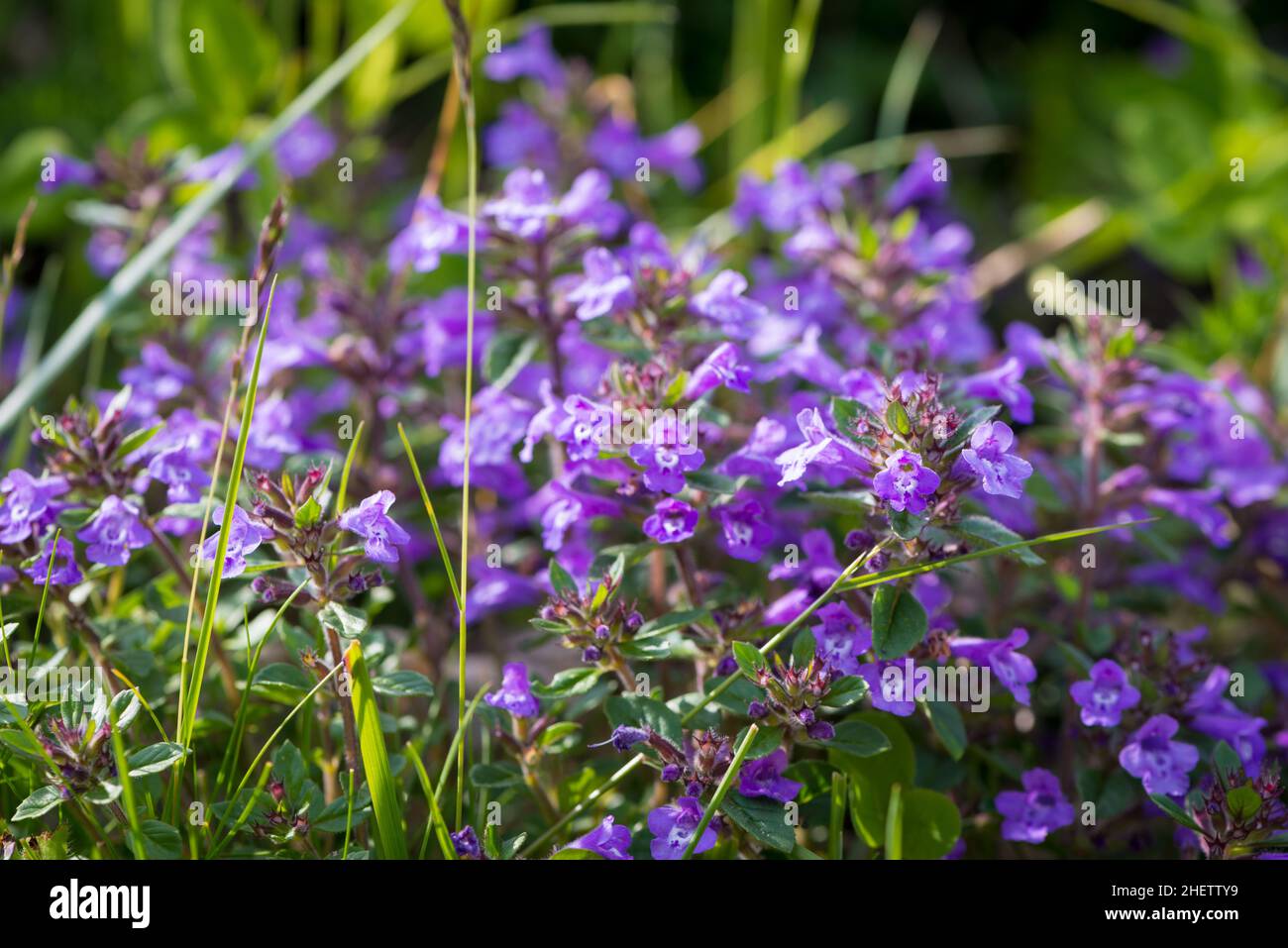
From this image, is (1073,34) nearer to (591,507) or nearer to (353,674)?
(591,507)

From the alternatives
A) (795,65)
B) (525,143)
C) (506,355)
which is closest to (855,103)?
(795,65)

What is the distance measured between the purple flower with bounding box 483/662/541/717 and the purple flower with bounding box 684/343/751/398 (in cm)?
49

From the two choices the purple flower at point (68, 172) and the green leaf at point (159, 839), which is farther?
the purple flower at point (68, 172)

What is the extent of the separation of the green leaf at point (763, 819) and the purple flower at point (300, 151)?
2259 mm

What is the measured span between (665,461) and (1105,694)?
30.6 inches

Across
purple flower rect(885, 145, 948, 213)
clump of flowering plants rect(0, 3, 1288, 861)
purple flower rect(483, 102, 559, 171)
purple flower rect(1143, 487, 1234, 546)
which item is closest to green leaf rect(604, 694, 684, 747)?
clump of flowering plants rect(0, 3, 1288, 861)

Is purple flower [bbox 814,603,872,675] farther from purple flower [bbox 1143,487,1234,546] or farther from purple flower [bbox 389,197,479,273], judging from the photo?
purple flower [bbox 389,197,479,273]

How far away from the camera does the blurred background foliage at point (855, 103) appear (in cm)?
328

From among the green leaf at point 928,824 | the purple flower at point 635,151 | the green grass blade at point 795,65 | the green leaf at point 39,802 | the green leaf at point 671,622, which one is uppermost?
the green grass blade at point 795,65

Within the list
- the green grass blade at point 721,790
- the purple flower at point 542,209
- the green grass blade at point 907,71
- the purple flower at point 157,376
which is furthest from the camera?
the green grass blade at point 907,71

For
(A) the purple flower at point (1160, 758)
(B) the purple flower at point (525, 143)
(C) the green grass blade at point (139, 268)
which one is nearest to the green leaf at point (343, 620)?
(C) the green grass blade at point (139, 268)

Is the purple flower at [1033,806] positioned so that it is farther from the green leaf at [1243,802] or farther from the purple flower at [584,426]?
the purple flower at [584,426]
